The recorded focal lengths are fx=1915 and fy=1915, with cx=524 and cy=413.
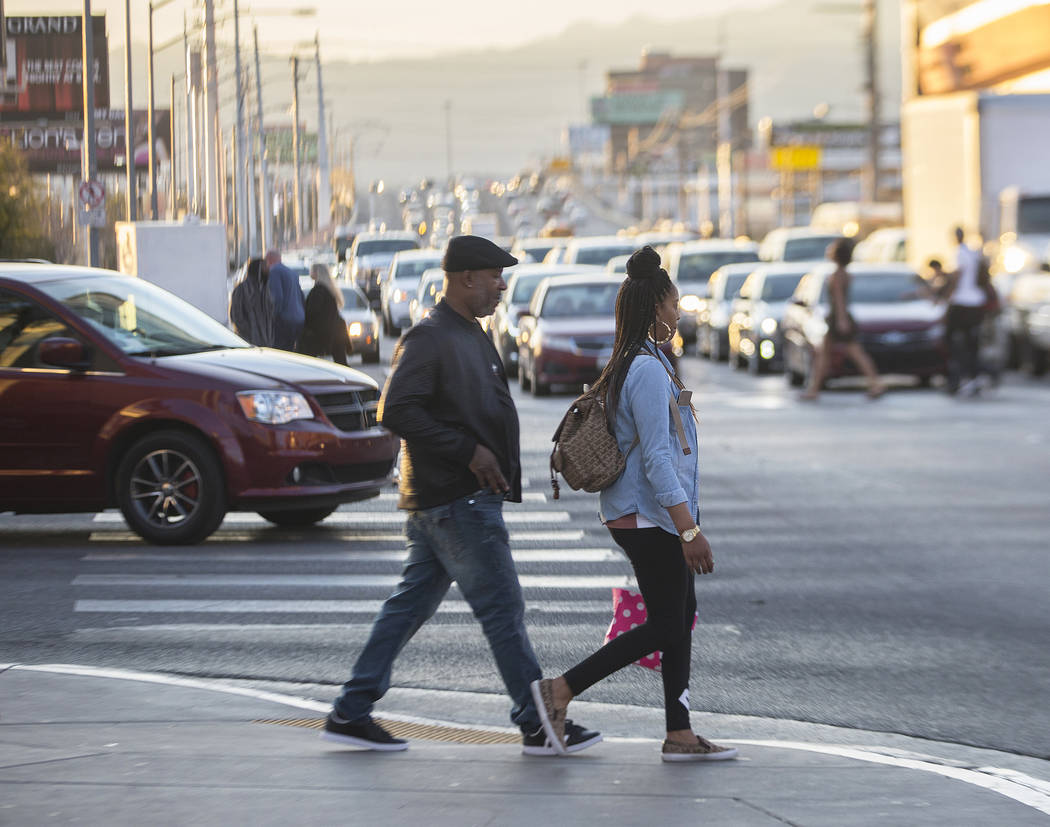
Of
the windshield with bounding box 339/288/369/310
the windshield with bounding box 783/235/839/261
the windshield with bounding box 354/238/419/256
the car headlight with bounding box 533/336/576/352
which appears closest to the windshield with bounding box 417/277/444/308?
the windshield with bounding box 354/238/419/256

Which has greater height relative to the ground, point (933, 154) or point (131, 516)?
point (933, 154)

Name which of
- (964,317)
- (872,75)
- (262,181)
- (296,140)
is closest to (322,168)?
(296,140)

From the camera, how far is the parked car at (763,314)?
2869 cm

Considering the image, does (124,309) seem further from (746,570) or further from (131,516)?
(746,570)

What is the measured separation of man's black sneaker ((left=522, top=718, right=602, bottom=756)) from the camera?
249 inches

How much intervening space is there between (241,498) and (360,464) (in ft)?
2.66

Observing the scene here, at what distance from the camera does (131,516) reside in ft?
38.8

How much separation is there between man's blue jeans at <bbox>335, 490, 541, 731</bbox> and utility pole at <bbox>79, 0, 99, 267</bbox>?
21246 mm

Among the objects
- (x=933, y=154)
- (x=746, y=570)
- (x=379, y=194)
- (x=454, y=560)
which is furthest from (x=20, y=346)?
(x=933, y=154)

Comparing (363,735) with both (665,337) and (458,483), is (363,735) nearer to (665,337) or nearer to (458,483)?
(458,483)

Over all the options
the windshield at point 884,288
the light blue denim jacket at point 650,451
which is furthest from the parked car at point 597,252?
the light blue denim jacket at point 650,451

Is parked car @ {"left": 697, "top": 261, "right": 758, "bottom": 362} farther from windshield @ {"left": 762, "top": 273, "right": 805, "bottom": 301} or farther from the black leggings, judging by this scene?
the black leggings

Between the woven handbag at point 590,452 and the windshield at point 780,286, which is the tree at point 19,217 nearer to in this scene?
the windshield at point 780,286

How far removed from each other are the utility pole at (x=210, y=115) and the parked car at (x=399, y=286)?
370 inches
